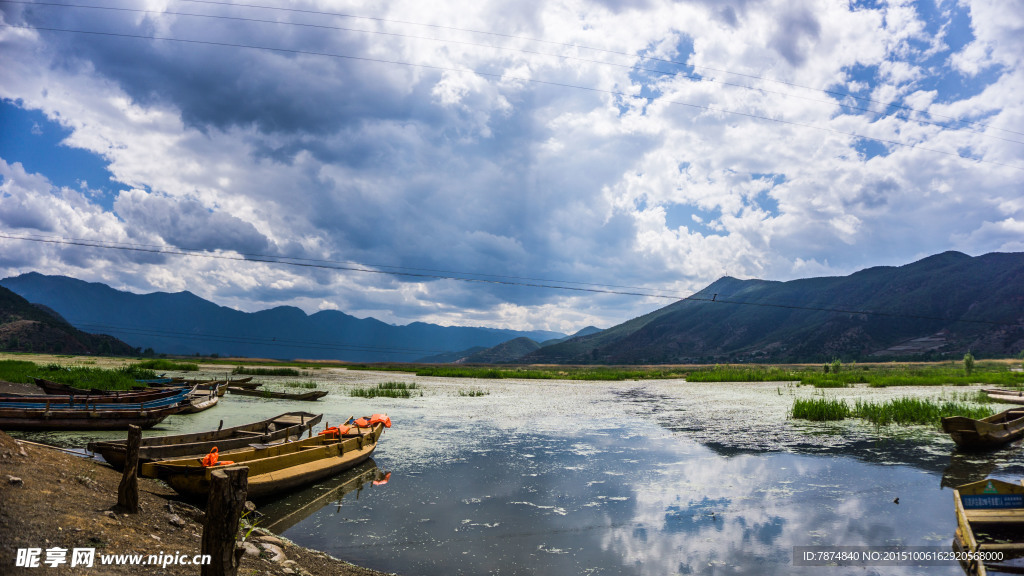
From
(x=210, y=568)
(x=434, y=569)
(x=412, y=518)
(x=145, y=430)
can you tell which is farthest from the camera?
(x=145, y=430)

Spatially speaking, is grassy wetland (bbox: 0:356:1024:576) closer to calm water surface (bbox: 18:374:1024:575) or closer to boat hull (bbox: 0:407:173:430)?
calm water surface (bbox: 18:374:1024:575)

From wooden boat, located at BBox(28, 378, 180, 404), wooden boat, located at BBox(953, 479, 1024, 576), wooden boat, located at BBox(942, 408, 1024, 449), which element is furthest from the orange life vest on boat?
wooden boat, located at BBox(942, 408, 1024, 449)

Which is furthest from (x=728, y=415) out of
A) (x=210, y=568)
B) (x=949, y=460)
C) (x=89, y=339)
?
(x=89, y=339)

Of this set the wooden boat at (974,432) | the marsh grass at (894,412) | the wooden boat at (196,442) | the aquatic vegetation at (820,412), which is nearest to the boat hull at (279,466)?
the wooden boat at (196,442)

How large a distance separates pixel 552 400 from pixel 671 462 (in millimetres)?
21812

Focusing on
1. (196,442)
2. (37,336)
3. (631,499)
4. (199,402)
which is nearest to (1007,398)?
(631,499)

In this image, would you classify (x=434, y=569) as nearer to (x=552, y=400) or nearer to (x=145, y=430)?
(x=145, y=430)

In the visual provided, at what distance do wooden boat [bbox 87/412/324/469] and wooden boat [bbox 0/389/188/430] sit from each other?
484 centimetres

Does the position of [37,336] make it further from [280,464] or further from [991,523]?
[991,523]

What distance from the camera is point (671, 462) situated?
661 inches

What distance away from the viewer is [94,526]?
7.54 metres

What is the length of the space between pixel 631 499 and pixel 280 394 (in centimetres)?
2862

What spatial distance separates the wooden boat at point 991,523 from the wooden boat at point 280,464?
13.7 metres

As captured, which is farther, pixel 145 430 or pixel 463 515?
pixel 145 430
